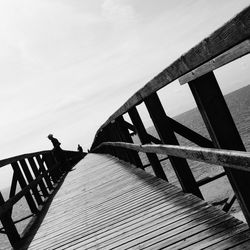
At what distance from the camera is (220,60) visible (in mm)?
1761

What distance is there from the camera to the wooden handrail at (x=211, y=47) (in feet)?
4.73

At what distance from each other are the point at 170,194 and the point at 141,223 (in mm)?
703

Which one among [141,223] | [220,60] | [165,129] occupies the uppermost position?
[220,60]

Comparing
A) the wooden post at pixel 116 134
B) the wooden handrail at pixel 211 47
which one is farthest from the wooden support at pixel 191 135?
the wooden post at pixel 116 134

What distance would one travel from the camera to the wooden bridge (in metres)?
1.99

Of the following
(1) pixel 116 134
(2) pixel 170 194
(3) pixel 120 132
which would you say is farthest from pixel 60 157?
(2) pixel 170 194

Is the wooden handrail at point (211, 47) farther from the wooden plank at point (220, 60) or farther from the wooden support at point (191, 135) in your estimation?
the wooden support at point (191, 135)

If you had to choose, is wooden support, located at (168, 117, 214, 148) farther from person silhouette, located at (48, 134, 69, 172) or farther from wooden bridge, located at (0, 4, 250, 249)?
person silhouette, located at (48, 134, 69, 172)

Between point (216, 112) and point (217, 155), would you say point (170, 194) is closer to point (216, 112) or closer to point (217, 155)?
point (217, 155)

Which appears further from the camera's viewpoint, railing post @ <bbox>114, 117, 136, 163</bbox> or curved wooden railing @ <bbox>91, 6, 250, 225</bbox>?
railing post @ <bbox>114, 117, 136, 163</bbox>

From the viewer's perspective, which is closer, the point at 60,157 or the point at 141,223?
the point at 141,223

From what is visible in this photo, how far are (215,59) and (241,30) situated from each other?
0.37 meters

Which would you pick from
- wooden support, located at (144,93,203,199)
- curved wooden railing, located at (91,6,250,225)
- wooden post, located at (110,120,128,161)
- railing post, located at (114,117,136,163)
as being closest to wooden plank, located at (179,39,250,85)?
curved wooden railing, located at (91,6,250,225)

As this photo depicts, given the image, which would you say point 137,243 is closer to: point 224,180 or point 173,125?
point 173,125
